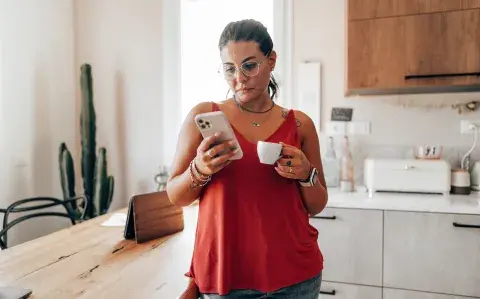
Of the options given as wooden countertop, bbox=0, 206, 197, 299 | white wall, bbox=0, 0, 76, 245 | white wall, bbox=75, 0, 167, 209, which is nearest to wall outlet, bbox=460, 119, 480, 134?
wooden countertop, bbox=0, 206, 197, 299

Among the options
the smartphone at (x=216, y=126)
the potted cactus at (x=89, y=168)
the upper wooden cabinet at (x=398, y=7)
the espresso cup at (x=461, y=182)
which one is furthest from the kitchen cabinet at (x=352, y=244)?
the potted cactus at (x=89, y=168)

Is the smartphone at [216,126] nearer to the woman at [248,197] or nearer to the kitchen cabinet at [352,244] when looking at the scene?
the woman at [248,197]

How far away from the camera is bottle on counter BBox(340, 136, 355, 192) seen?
2273 mm

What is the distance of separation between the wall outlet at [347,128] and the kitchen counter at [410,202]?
477 millimetres

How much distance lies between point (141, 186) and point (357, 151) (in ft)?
5.22

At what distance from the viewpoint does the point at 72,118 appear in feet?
9.75

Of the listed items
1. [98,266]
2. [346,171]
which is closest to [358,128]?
[346,171]

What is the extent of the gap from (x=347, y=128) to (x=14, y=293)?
205 centimetres

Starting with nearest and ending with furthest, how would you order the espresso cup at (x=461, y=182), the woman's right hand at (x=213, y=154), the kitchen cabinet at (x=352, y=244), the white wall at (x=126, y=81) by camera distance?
the woman's right hand at (x=213, y=154)
the kitchen cabinet at (x=352, y=244)
the espresso cup at (x=461, y=182)
the white wall at (x=126, y=81)

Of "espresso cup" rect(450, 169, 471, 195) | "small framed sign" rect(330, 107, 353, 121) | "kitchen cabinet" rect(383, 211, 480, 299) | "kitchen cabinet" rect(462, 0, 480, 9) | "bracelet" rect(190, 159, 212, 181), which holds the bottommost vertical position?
"kitchen cabinet" rect(383, 211, 480, 299)

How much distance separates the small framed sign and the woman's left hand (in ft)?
5.67

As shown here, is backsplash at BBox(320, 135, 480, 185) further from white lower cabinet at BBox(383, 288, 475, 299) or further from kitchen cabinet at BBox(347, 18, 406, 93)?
white lower cabinet at BBox(383, 288, 475, 299)

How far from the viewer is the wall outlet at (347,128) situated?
245 cm

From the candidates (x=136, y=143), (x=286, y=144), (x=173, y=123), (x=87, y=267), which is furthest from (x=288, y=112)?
(x=136, y=143)
